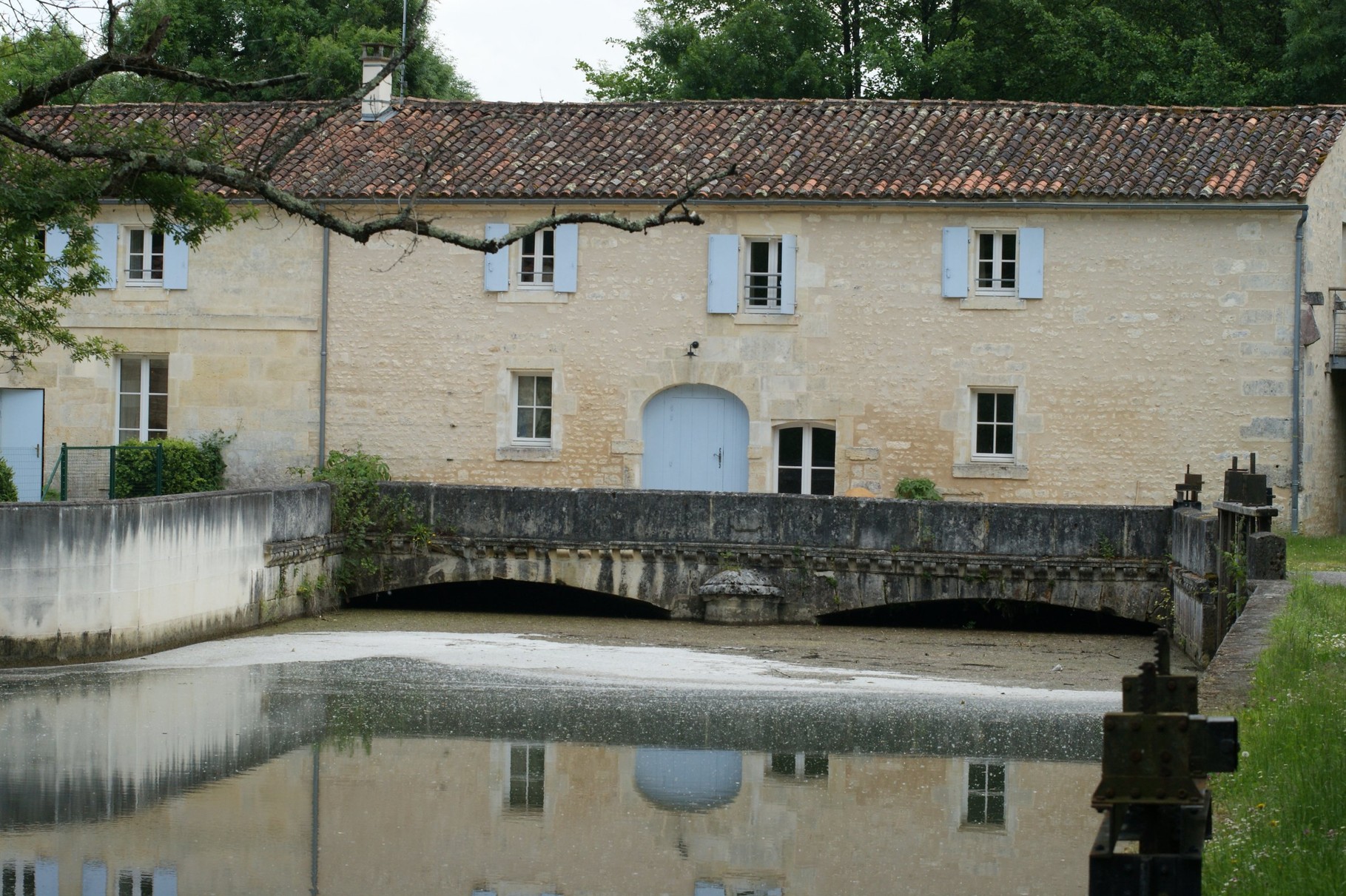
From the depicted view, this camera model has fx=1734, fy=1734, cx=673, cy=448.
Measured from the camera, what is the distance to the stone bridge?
1744 centimetres

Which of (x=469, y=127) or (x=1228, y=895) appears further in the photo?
(x=469, y=127)

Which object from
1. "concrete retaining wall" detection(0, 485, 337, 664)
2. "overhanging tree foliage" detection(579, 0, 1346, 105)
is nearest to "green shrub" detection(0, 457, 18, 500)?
"concrete retaining wall" detection(0, 485, 337, 664)

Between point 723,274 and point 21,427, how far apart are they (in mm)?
10038

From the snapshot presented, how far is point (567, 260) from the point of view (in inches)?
912

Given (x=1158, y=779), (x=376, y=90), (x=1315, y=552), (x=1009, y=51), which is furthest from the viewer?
(x=1009, y=51)

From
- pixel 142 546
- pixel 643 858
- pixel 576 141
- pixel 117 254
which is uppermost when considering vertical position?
pixel 576 141

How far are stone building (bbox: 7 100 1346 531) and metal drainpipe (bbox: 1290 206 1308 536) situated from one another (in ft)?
0.16

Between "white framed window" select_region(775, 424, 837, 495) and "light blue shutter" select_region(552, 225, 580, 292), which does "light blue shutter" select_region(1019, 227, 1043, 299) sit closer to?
"white framed window" select_region(775, 424, 837, 495)

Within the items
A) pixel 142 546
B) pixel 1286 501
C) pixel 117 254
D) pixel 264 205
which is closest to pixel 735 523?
pixel 142 546

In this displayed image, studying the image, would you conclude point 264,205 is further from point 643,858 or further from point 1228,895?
point 1228,895

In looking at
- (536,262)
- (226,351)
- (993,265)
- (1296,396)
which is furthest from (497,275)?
(1296,396)

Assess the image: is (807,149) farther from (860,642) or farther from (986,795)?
(986,795)

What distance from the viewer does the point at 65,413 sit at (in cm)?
2411

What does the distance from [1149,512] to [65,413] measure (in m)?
14.9
